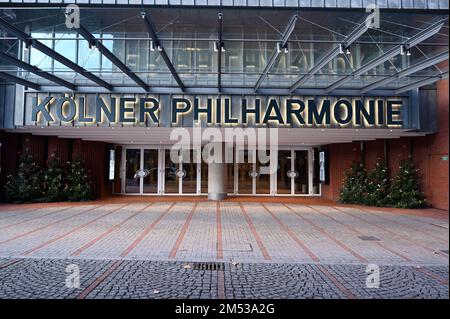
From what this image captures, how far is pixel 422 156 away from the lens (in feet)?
46.8

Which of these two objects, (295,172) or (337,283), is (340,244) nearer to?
(337,283)

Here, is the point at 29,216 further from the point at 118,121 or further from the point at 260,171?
the point at 260,171

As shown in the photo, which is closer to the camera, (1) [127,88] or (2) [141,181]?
(1) [127,88]

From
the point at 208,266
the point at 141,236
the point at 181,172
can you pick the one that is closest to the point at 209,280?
the point at 208,266

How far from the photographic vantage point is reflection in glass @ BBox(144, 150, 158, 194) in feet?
64.5

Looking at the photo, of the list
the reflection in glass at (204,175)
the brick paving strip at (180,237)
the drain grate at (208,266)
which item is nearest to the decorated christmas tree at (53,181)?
the brick paving strip at (180,237)

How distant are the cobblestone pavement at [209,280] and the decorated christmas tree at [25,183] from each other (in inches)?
391

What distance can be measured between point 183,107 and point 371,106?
6758 millimetres

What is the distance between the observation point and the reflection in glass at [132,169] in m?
19.8

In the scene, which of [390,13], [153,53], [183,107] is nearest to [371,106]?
[390,13]

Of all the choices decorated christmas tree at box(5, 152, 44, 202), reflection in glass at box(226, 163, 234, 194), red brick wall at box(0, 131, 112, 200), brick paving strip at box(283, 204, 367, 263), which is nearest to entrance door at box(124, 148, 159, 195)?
red brick wall at box(0, 131, 112, 200)

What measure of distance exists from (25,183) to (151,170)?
662 centimetres

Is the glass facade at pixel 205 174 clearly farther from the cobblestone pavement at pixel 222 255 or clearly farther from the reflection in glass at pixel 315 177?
the cobblestone pavement at pixel 222 255

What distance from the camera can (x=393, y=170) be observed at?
15.2 meters
